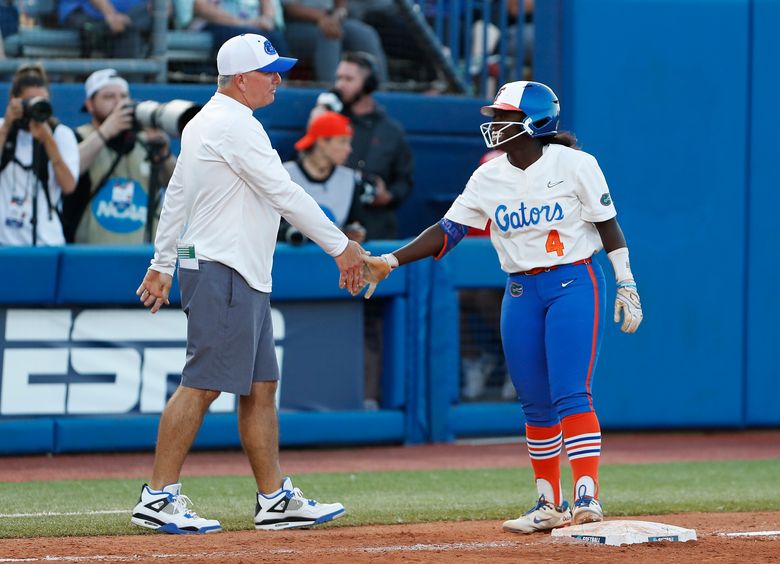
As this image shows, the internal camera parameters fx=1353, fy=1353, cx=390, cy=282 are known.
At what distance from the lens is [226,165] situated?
18.2 feet

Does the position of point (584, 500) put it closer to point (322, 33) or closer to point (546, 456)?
point (546, 456)

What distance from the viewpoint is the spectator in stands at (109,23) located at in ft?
34.0

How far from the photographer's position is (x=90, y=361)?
8711 mm

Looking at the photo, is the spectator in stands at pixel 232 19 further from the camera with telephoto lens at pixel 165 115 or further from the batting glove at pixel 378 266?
the batting glove at pixel 378 266

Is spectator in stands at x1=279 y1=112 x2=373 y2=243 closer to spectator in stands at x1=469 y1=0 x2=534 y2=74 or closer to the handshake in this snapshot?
spectator in stands at x1=469 y1=0 x2=534 y2=74

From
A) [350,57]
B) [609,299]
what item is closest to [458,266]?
[609,299]

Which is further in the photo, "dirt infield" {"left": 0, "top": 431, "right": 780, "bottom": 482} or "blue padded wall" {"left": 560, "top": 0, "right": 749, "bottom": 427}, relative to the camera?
"blue padded wall" {"left": 560, "top": 0, "right": 749, "bottom": 427}

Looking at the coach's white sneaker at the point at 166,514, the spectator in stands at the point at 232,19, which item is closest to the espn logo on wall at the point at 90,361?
the spectator in stands at the point at 232,19

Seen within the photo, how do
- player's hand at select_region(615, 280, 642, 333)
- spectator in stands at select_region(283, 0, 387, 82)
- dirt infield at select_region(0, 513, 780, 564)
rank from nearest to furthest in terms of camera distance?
dirt infield at select_region(0, 513, 780, 564) < player's hand at select_region(615, 280, 642, 333) < spectator in stands at select_region(283, 0, 387, 82)

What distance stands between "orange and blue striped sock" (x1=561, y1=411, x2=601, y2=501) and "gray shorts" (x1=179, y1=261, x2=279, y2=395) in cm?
134

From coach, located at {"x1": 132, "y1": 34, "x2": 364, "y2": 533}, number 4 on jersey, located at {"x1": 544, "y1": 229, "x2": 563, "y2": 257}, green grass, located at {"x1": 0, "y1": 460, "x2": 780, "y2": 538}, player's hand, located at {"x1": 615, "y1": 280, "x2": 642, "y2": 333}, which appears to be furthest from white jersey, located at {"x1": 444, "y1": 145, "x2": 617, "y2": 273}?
green grass, located at {"x1": 0, "y1": 460, "x2": 780, "y2": 538}

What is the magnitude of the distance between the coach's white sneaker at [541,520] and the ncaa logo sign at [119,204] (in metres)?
4.46

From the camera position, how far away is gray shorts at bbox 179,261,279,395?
5520 millimetres

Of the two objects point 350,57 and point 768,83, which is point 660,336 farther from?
point 350,57
